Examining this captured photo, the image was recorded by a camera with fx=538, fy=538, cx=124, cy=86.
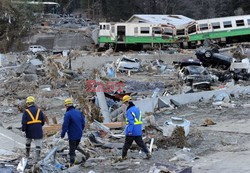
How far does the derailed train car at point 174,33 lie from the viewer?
41594 mm

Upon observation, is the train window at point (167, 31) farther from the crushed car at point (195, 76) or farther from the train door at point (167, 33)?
the crushed car at point (195, 76)

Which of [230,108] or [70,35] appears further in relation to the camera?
[70,35]

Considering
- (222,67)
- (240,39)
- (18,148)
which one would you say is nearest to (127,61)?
(222,67)

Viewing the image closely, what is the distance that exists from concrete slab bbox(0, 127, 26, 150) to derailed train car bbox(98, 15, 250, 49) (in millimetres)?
29544

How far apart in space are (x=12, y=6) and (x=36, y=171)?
47099 mm

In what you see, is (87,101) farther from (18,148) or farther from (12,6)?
(12,6)

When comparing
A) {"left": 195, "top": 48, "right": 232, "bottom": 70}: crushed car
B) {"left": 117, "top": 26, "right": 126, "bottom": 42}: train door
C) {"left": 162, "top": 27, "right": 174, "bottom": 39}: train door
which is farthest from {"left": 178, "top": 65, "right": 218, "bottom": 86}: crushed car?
{"left": 117, "top": 26, "right": 126, "bottom": 42}: train door

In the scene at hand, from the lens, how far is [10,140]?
12094 mm

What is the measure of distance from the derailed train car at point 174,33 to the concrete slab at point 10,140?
96.9ft

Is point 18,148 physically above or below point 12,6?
below

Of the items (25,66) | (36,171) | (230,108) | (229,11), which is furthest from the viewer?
(229,11)

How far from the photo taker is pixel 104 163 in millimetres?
9664

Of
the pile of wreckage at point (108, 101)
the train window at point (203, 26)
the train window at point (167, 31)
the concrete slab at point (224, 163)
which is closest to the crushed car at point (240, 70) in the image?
the pile of wreckage at point (108, 101)

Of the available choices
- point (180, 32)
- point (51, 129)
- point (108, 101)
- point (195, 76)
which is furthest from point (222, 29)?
point (51, 129)
